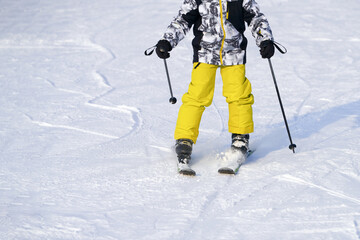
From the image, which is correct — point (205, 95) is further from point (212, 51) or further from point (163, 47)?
point (163, 47)

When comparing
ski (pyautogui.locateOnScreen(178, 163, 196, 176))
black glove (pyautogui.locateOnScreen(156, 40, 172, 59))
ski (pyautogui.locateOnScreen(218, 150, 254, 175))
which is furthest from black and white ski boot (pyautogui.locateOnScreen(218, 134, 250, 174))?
black glove (pyautogui.locateOnScreen(156, 40, 172, 59))

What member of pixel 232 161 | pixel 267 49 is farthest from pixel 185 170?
pixel 267 49

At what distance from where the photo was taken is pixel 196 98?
378 cm

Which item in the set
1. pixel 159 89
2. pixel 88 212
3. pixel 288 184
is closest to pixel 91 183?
pixel 88 212

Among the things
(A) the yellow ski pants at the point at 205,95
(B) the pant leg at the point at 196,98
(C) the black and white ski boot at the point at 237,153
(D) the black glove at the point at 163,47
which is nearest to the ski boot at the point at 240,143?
(C) the black and white ski boot at the point at 237,153

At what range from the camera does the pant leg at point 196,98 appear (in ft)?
12.4

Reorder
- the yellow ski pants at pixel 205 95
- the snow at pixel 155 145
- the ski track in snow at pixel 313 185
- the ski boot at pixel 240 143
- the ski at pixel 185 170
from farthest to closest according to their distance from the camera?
→ the ski boot at pixel 240 143 < the yellow ski pants at pixel 205 95 < the ski at pixel 185 170 < the ski track in snow at pixel 313 185 < the snow at pixel 155 145

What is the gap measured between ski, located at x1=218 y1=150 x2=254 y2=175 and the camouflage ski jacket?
2.25 ft

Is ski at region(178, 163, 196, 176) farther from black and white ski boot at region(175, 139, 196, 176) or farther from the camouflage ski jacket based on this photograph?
the camouflage ski jacket

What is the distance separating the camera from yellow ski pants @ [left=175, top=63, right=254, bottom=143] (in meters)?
3.79

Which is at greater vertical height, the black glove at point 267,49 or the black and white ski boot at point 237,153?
the black glove at point 267,49

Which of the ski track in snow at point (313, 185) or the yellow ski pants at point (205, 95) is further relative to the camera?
the yellow ski pants at point (205, 95)

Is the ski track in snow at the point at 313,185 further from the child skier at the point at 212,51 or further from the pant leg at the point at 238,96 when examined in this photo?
the pant leg at the point at 238,96

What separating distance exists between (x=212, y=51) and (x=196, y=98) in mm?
361
